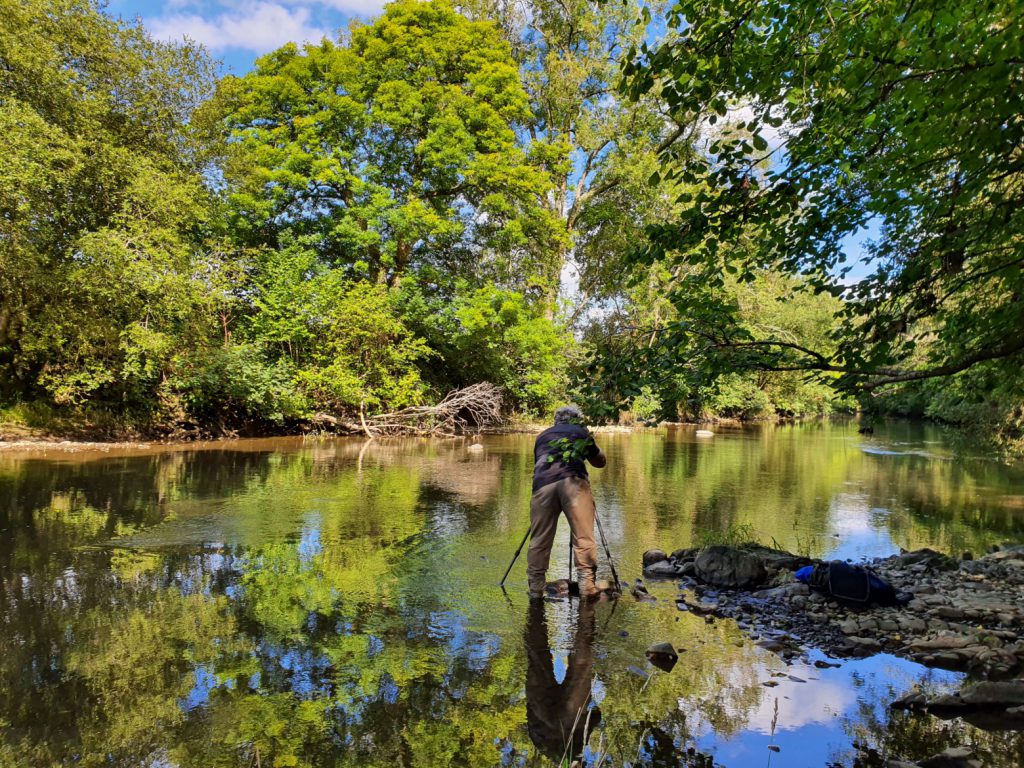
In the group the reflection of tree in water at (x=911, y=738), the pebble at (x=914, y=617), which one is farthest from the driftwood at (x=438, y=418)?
the reflection of tree in water at (x=911, y=738)

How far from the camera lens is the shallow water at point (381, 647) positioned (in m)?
3.80

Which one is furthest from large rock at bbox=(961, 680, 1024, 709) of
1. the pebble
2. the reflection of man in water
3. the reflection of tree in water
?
the reflection of man in water

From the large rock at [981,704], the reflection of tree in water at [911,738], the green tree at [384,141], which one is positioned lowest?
the reflection of tree in water at [911,738]

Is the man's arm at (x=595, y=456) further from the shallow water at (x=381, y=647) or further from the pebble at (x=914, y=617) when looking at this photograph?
the pebble at (x=914, y=617)

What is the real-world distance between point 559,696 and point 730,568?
357cm

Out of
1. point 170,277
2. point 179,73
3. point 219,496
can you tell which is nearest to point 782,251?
point 219,496

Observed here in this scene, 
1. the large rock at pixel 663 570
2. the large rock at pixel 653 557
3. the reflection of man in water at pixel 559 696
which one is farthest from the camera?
the large rock at pixel 653 557

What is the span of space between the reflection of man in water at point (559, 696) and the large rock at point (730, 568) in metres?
2.14

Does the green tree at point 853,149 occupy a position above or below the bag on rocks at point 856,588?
above

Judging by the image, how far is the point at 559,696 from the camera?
440cm

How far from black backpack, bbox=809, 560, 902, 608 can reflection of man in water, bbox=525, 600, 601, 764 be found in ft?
8.48

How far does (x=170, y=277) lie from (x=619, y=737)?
18.4 metres

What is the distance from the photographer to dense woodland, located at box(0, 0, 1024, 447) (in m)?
4.77

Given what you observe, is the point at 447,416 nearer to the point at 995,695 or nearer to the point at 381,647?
the point at 381,647
